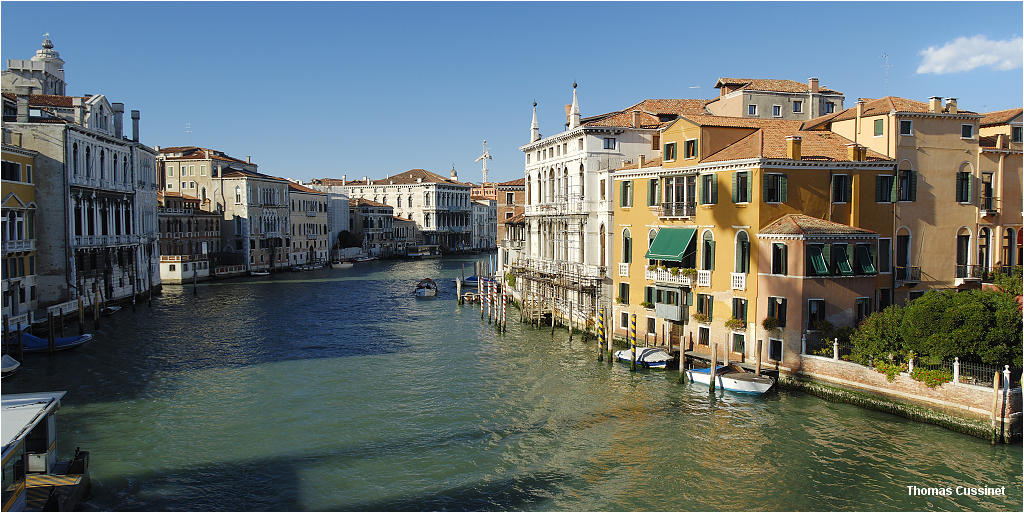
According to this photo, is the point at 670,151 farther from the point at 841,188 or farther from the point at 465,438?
the point at 465,438

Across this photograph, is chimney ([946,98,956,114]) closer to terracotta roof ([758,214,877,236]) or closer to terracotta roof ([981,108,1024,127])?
terracotta roof ([981,108,1024,127])

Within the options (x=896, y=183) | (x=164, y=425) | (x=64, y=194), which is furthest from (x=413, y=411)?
(x=64, y=194)

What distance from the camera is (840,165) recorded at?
60.9 feet

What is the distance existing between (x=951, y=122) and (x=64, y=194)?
30153 mm

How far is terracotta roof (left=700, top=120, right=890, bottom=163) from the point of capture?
18.6 m

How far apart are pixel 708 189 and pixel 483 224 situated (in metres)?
76.8

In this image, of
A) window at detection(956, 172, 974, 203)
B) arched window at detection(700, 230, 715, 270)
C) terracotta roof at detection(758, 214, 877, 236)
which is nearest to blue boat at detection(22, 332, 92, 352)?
arched window at detection(700, 230, 715, 270)

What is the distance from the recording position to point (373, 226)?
77.9 m

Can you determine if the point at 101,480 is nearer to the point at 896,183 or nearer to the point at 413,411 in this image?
the point at 413,411

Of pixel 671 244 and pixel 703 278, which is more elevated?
pixel 671 244

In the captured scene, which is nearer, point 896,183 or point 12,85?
point 896,183

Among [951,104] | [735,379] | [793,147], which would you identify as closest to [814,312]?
[735,379]

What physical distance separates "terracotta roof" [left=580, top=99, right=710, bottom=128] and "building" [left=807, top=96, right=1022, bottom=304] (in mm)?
7761

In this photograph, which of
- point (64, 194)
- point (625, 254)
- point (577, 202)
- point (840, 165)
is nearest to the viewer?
point (840, 165)
